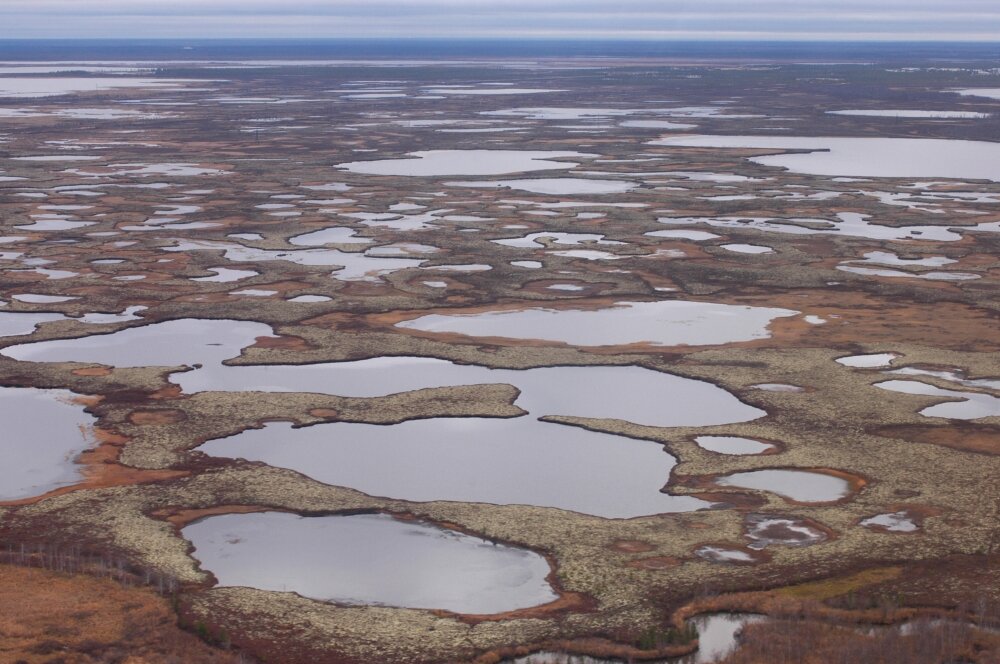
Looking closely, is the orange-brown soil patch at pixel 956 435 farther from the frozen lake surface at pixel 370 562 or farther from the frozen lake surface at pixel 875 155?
the frozen lake surface at pixel 875 155

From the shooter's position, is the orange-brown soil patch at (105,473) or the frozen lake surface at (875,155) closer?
the orange-brown soil patch at (105,473)

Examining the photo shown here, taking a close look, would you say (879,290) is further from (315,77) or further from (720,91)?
(315,77)

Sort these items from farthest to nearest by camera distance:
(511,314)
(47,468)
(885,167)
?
(885,167) → (511,314) → (47,468)

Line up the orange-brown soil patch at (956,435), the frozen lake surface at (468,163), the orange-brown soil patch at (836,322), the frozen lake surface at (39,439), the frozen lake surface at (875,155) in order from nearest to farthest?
the frozen lake surface at (39,439)
the orange-brown soil patch at (956,435)
the orange-brown soil patch at (836,322)
the frozen lake surface at (875,155)
the frozen lake surface at (468,163)

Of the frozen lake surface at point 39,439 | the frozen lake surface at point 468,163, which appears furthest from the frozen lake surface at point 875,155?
the frozen lake surface at point 39,439

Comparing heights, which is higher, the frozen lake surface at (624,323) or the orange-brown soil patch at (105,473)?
the frozen lake surface at (624,323)

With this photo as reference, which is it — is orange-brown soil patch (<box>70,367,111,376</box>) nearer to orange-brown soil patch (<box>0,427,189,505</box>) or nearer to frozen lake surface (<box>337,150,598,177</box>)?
orange-brown soil patch (<box>0,427,189,505</box>)

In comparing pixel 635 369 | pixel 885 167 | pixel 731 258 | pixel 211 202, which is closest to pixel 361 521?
pixel 635 369
